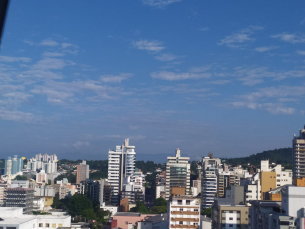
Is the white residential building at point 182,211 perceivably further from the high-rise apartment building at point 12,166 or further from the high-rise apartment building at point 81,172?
the high-rise apartment building at point 12,166

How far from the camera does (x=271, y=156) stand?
135 ft

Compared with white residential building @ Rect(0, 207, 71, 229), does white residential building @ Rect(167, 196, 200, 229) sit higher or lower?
higher

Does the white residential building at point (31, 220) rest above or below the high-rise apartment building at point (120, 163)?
below

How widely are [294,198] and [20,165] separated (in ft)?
162

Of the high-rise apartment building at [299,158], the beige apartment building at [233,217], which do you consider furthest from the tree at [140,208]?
the beige apartment building at [233,217]

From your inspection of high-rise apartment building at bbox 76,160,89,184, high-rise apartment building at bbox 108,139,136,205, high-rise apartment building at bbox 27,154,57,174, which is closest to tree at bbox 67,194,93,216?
high-rise apartment building at bbox 108,139,136,205

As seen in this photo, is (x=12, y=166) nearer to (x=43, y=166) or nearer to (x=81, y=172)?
(x=43, y=166)

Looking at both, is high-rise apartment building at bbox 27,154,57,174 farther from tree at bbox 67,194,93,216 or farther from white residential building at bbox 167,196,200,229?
white residential building at bbox 167,196,200,229

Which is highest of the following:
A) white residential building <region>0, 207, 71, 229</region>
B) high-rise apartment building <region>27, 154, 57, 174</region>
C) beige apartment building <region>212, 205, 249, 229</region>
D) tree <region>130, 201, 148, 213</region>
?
high-rise apartment building <region>27, 154, 57, 174</region>

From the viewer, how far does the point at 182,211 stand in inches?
403

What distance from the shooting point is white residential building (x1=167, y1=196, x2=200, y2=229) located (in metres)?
10.2

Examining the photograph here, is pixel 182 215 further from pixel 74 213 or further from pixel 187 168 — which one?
pixel 187 168

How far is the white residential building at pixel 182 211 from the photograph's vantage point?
33.5 feet

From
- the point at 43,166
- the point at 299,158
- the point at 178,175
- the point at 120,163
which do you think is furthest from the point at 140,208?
the point at 43,166
